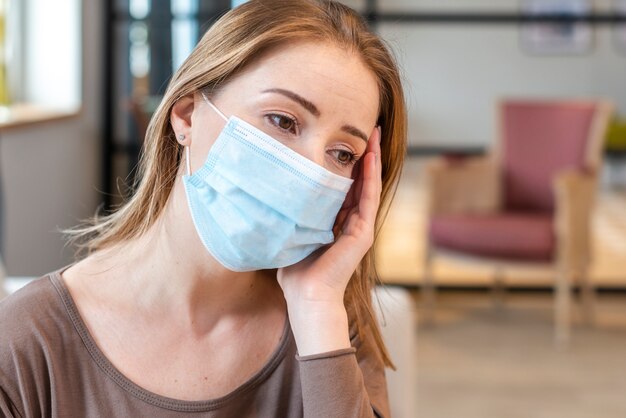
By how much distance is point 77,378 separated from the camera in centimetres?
124

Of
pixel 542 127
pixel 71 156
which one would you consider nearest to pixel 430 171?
pixel 542 127

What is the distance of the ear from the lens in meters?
1.32

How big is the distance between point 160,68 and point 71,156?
921mm

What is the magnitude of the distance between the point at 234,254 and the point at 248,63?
9.2 inches

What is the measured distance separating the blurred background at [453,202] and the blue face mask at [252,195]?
2142 mm

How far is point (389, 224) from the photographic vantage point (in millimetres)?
6656

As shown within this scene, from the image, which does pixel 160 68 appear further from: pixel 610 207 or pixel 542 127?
pixel 610 207

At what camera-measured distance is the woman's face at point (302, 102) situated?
4.09ft

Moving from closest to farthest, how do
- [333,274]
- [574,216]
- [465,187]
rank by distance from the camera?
[333,274], [574,216], [465,187]

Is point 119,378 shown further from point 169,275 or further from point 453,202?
point 453,202

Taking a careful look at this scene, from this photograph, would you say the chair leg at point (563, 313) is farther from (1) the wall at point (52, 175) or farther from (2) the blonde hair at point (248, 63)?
(2) the blonde hair at point (248, 63)

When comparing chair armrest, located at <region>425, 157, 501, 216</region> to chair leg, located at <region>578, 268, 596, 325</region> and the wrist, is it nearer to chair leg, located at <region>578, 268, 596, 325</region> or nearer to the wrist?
chair leg, located at <region>578, 268, 596, 325</region>

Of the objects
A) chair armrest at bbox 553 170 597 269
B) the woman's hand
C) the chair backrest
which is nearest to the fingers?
the woman's hand

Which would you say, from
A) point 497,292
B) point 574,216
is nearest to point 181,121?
point 574,216
